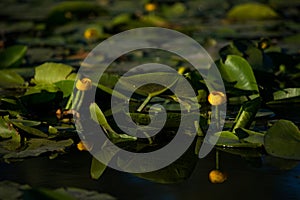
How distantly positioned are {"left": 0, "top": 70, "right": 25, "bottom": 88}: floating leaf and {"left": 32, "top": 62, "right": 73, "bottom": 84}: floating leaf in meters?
0.18

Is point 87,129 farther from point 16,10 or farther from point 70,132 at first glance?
point 16,10

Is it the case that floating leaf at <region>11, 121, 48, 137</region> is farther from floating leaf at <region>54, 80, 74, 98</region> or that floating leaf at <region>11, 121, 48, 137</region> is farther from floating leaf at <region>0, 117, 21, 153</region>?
floating leaf at <region>54, 80, 74, 98</region>

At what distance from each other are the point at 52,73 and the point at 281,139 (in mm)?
884

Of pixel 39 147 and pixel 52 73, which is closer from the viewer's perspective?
pixel 39 147

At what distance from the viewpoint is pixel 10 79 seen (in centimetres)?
248

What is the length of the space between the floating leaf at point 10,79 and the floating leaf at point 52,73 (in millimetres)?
184

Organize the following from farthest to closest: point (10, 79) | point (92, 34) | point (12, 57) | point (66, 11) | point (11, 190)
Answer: point (66, 11) < point (92, 34) < point (12, 57) < point (10, 79) < point (11, 190)

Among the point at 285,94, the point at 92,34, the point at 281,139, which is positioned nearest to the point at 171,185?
the point at 281,139

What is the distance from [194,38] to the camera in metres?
3.53

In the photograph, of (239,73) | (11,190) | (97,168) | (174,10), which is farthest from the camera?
(174,10)

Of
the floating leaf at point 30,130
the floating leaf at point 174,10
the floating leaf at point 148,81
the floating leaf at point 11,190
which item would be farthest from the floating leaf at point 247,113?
the floating leaf at point 174,10

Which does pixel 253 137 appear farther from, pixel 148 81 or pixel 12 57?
pixel 12 57

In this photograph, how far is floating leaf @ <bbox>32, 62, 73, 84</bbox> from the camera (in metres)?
2.25

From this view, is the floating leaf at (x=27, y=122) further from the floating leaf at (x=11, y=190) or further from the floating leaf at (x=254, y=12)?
the floating leaf at (x=254, y=12)
